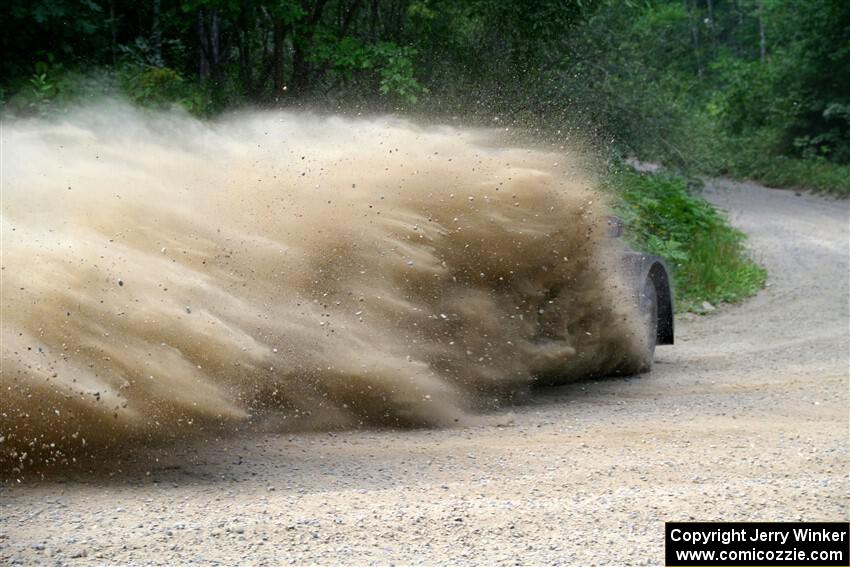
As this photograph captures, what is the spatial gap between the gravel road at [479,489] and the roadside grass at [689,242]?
606 centimetres

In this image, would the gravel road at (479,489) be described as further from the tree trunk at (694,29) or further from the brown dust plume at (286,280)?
the tree trunk at (694,29)

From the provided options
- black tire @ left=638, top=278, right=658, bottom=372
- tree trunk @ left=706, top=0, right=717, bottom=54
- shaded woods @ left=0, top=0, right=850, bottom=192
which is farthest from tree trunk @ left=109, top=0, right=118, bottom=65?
tree trunk @ left=706, top=0, right=717, bottom=54

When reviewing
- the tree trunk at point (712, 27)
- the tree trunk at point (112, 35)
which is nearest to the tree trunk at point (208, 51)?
the tree trunk at point (112, 35)

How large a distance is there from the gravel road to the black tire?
77 cm

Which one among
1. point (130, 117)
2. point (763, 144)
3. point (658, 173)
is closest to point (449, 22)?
point (658, 173)

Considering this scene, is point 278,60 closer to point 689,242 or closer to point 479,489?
point 689,242

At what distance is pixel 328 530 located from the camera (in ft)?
14.0

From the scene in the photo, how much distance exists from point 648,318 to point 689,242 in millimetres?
7441

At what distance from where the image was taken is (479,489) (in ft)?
16.0

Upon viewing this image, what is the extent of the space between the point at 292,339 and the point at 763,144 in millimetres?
27626

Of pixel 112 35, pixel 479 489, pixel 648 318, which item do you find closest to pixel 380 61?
pixel 112 35

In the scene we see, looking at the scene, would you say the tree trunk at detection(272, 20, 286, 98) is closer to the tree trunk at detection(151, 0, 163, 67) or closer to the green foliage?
the tree trunk at detection(151, 0, 163, 67)

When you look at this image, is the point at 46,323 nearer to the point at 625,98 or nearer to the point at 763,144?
the point at 625,98

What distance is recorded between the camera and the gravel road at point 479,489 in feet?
13.4
